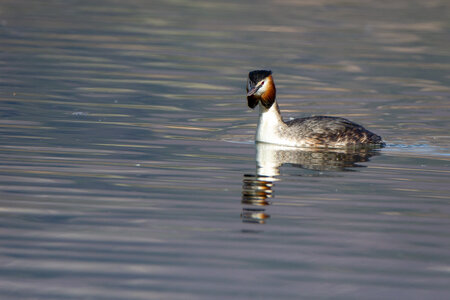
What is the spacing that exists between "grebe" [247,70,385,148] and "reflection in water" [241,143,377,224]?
171 mm

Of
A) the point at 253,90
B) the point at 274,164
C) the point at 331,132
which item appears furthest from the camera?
the point at 331,132

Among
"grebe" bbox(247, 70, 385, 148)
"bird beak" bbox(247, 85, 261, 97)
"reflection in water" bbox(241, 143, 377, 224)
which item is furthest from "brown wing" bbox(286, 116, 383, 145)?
"bird beak" bbox(247, 85, 261, 97)

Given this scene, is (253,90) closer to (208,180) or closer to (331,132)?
(331,132)

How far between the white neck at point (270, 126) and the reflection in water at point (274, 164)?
119 millimetres

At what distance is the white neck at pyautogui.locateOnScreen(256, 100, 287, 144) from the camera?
1525 cm

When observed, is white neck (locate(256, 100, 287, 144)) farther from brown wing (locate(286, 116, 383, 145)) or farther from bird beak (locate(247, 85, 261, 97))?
bird beak (locate(247, 85, 261, 97))

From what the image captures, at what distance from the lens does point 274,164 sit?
44.2 ft

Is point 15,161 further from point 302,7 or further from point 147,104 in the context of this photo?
point 302,7

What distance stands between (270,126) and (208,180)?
339 centimetres

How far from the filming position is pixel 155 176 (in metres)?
12.2

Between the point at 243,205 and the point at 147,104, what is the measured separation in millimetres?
8973

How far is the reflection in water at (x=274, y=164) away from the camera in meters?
10.6

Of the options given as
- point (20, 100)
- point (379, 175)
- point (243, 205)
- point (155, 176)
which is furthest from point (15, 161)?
point (20, 100)

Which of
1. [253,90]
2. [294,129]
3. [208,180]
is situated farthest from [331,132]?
[208,180]
